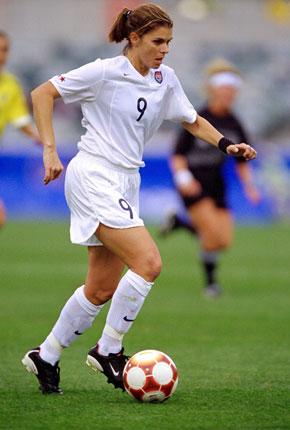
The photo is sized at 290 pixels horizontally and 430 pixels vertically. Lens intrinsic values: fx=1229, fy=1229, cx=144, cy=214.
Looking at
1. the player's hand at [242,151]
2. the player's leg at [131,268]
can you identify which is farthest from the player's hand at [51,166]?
the player's hand at [242,151]

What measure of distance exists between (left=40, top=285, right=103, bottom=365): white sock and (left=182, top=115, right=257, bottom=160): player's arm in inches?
49.6

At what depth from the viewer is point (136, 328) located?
11.3 m

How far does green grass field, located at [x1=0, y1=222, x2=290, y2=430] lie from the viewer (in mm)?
6754

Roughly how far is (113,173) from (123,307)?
2.71 ft

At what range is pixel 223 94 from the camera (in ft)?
46.9

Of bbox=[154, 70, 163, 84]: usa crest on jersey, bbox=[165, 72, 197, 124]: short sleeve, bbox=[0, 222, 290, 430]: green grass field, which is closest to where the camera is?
bbox=[0, 222, 290, 430]: green grass field

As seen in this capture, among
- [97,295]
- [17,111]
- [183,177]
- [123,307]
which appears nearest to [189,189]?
[183,177]

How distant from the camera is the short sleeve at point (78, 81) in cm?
738

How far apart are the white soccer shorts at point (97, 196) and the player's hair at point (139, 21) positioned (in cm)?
77

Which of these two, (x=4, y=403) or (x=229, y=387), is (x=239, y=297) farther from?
(x=4, y=403)

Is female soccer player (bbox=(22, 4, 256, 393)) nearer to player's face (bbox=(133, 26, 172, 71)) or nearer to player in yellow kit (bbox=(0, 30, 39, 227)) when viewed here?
player's face (bbox=(133, 26, 172, 71))

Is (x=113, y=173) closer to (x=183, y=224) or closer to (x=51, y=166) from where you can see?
(x=51, y=166)

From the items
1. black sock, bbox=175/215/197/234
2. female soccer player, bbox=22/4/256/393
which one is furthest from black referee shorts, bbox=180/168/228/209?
female soccer player, bbox=22/4/256/393

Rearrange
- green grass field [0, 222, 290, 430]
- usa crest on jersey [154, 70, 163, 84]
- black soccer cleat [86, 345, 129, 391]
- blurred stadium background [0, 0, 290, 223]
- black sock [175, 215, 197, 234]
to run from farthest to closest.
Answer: blurred stadium background [0, 0, 290, 223] < black sock [175, 215, 197, 234] < usa crest on jersey [154, 70, 163, 84] < black soccer cleat [86, 345, 129, 391] < green grass field [0, 222, 290, 430]
